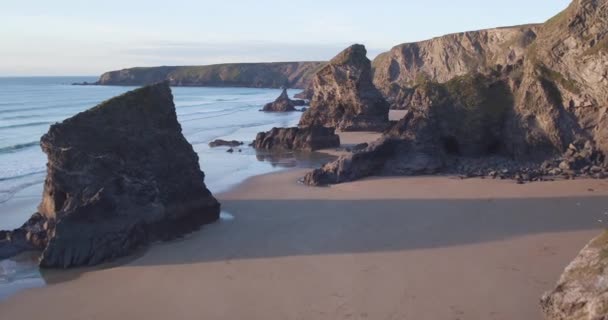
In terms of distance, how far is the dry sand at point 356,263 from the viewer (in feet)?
37.5

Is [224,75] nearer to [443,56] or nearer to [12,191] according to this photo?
[443,56]

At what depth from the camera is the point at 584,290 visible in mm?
8430

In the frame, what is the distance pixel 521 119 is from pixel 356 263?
15.0 m

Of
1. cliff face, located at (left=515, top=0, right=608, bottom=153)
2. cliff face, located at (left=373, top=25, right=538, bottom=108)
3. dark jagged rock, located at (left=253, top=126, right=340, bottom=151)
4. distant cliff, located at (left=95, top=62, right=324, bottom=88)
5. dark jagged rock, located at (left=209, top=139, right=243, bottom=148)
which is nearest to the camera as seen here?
cliff face, located at (left=515, top=0, right=608, bottom=153)

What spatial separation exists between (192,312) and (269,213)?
7827 millimetres

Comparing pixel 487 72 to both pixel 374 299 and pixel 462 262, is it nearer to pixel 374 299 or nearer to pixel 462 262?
pixel 462 262

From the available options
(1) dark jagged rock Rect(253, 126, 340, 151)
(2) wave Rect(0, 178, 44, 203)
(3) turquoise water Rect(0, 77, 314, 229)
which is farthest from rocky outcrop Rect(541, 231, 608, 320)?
(1) dark jagged rock Rect(253, 126, 340, 151)

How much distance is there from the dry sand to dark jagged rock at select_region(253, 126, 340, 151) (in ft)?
53.3

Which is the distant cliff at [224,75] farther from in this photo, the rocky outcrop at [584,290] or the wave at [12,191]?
the rocky outcrop at [584,290]

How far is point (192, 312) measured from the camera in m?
11.4

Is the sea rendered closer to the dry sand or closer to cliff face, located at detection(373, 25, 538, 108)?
the dry sand

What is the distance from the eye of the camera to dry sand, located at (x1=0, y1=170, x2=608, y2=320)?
1144 centimetres

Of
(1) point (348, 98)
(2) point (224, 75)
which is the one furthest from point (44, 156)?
(2) point (224, 75)

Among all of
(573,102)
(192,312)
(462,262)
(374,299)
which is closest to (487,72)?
(573,102)
